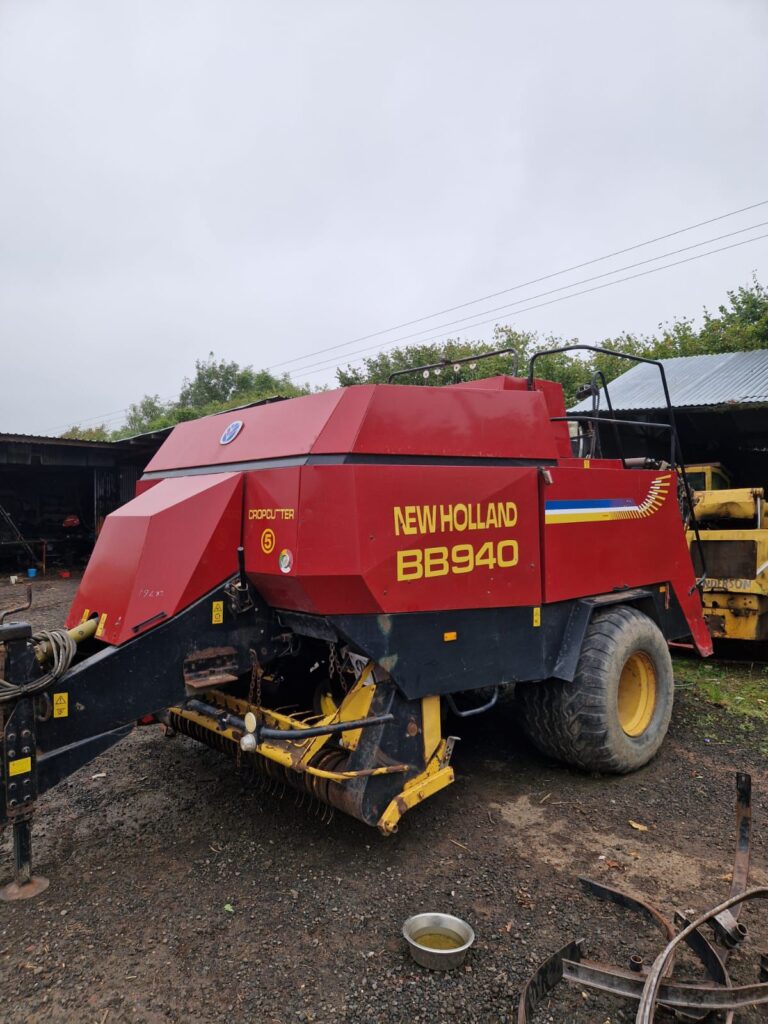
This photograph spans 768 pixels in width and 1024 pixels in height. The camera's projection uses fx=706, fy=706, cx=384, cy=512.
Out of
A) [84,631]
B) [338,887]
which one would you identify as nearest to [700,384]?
[338,887]

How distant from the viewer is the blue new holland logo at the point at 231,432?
3.87m

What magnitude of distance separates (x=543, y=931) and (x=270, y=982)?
107 cm

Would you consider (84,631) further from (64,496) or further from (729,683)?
(64,496)

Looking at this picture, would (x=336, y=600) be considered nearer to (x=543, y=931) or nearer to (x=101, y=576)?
(x=101, y=576)

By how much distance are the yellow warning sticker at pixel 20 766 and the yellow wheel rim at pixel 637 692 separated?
3.29m

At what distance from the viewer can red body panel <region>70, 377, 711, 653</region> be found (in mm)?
3129

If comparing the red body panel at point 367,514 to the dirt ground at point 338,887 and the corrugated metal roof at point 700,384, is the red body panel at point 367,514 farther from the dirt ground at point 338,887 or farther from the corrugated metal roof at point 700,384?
the corrugated metal roof at point 700,384

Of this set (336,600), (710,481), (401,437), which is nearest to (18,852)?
(336,600)

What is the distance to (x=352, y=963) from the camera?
2604 mm

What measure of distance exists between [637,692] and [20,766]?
3526mm

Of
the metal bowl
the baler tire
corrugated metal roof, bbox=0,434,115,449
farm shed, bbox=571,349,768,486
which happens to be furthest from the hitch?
corrugated metal roof, bbox=0,434,115,449

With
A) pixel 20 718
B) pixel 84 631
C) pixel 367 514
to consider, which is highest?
pixel 367 514

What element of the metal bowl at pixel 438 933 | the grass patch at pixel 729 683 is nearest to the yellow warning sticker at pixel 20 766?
the metal bowl at pixel 438 933

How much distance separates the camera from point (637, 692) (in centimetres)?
453
